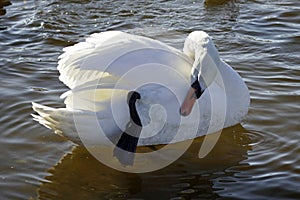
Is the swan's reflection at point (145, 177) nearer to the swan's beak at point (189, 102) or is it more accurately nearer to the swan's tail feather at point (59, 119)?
the swan's tail feather at point (59, 119)

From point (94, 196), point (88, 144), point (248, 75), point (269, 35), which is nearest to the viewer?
point (94, 196)

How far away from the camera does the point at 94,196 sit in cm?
561

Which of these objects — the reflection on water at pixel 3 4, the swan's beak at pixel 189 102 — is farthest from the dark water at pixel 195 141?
the swan's beak at pixel 189 102

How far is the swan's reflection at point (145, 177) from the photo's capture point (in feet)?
18.5

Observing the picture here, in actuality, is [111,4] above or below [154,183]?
above

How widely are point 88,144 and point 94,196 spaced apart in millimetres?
595

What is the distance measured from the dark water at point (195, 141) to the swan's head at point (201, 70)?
2.18 ft

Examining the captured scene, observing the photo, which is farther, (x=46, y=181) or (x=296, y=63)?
(x=296, y=63)

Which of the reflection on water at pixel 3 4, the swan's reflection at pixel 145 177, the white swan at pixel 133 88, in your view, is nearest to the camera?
the swan's reflection at pixel 145 177

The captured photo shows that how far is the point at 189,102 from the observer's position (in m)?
5.84

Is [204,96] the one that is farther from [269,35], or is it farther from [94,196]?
[269,35]

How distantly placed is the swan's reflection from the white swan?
31 centimetres

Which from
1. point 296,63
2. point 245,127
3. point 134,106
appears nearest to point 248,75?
point 296,63

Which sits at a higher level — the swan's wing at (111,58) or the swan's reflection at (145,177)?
Answer: the swan's wing at (111,58)
